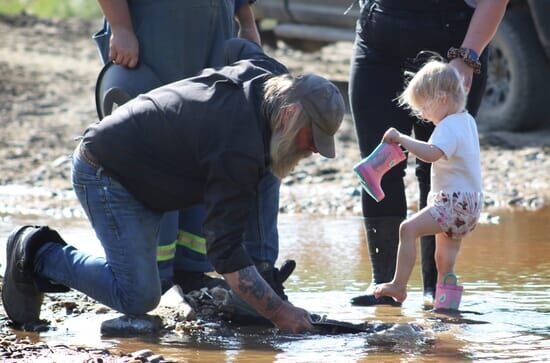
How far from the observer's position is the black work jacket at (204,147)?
176 inches

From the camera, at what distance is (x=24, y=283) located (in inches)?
198

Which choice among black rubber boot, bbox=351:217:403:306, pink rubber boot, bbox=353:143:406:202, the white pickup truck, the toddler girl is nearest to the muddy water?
black rubber boot, bbox=351:217:403:306

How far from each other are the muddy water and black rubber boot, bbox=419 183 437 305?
75 millimetres

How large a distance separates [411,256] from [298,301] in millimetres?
705

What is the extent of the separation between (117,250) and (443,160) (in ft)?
4.34

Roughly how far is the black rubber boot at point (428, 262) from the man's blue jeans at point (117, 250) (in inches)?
48.1

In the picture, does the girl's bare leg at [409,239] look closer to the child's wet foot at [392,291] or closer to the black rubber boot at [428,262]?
the child's wet foot at [392,291]

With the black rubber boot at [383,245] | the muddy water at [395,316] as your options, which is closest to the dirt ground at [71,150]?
the muddy water at [395,316]

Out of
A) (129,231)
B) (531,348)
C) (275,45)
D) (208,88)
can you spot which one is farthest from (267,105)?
(275,45)

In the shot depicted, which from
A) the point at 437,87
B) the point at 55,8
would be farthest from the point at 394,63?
the point at 55,8

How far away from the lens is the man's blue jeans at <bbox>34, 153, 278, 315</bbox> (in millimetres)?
4875

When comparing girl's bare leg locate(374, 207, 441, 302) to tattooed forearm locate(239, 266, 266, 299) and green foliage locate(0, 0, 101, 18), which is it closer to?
tattooed forearm locate(239, 266, 266, 299)

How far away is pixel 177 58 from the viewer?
5469 mm

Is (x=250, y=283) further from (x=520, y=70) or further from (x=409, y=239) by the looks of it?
(x=520, y=70)
